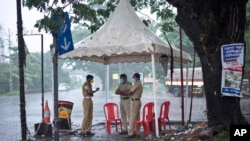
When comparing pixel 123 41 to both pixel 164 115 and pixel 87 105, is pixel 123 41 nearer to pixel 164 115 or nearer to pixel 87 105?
pixel 87 105

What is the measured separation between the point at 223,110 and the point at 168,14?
6.26m

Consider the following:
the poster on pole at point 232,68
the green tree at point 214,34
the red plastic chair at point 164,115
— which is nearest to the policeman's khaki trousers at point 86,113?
the red plastic chair at point 164,115

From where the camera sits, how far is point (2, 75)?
5369 cm

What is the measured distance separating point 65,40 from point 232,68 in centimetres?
354

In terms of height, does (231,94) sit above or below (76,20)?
below

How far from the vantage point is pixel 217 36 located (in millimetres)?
8305

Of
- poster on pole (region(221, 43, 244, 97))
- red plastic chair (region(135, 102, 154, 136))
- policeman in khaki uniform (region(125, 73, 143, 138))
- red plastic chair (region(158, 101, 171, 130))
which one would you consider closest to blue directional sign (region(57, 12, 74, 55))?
poster on pole (region(221, 43, 244, 97))

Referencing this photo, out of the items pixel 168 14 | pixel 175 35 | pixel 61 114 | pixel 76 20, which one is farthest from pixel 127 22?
pixel 175 35

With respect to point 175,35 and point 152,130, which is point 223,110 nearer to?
point 152,130

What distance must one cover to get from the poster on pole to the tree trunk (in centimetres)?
20

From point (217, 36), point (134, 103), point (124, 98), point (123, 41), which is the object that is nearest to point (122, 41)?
point (123, 41)

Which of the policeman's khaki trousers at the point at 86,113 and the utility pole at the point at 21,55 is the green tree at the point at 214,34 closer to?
the utility pole at the point at 21,55

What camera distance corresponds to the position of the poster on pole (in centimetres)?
790

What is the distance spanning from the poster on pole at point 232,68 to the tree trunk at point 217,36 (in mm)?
195
